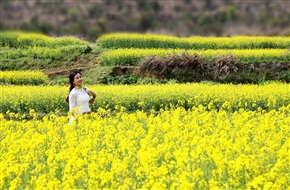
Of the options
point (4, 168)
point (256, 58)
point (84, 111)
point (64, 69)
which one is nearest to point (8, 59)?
point (64, 69)

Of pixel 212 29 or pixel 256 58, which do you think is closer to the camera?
pixel 212 29

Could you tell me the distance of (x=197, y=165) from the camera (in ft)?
18.0

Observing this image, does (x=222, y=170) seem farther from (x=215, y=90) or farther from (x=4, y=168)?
(x=215, y=90)

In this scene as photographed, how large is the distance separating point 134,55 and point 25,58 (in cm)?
666

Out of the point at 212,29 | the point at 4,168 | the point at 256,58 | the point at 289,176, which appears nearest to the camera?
the point at 212,29

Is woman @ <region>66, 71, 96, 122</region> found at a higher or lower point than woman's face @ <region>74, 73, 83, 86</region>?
lower

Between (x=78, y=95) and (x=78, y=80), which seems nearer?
(x=78, y=80)

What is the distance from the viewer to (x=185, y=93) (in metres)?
15.3

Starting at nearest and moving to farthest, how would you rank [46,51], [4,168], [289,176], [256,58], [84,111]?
1. [289,176]
2. [4,168]
3. [84,111]
4. [256,58]
5. [46,51]

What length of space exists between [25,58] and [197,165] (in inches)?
876

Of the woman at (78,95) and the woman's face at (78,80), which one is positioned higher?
the woman's face at (78,80)

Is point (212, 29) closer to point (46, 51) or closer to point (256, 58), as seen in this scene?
point (256, 58)

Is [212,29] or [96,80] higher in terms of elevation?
[212,29]

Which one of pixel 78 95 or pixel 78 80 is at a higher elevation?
pixel 78 80
